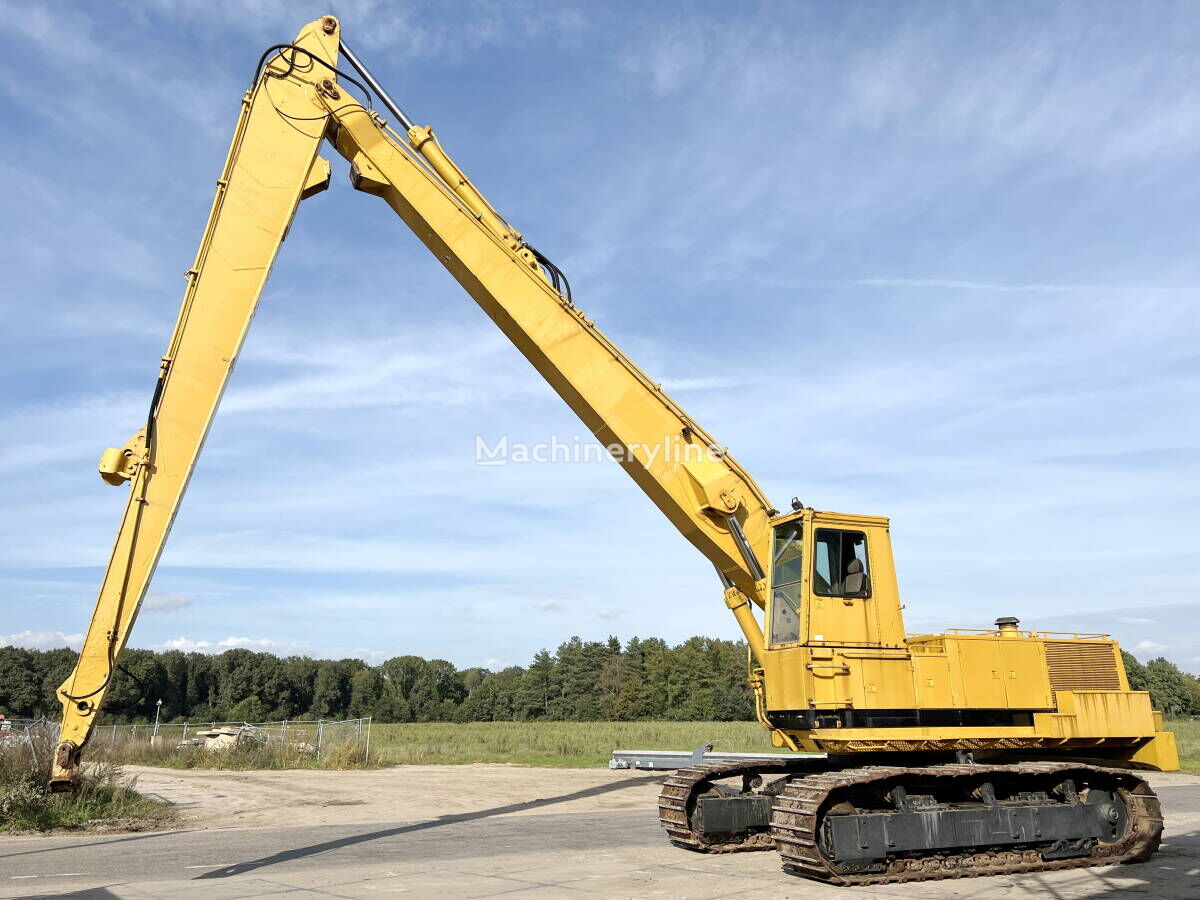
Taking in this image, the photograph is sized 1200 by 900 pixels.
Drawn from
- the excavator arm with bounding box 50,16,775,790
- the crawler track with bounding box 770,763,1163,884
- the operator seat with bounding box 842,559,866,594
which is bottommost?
the crawler track with bounding box 770,763,1163,884

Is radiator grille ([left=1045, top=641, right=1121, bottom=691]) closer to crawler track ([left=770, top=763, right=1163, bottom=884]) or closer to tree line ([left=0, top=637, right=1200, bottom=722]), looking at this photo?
crawler track ([left=770, top=763, right=1163, bottom=884])

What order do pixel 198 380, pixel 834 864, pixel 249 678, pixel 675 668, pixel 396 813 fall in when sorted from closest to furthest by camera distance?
pixel 834 864 < pixel 198 380 < pixel 396 813 < pixel 675 668 < pixel 249 678

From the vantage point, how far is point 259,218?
374 inches

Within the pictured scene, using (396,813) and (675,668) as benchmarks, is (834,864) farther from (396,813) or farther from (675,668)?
(675,668)

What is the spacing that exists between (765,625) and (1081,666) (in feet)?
12.4

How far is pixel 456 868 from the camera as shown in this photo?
9.26 m

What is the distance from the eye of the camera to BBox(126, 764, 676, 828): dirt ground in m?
15.0

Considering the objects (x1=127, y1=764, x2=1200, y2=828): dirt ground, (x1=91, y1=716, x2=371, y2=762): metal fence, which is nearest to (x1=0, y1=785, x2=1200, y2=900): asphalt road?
(x1=127, y1=764, x2=1200, y2=828): dirt ground

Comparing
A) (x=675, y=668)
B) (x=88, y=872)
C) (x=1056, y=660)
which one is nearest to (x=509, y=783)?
(x=88, y=872)

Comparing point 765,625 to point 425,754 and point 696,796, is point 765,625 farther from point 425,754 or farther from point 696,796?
point 425,754

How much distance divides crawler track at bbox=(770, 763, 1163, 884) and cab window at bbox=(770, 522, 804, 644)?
1.53m

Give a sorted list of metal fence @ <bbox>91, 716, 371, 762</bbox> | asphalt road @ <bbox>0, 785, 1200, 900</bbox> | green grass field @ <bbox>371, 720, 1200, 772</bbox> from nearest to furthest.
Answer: asphalt road @ <bbox>0, 785, 1200, 900</bbox> < metal fence @ <bbox>91, 716, 371, 762</bbox> < green grass field @ <bbox>371, 720, 1200, 772</bbox>

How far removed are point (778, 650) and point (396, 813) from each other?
8.82 m

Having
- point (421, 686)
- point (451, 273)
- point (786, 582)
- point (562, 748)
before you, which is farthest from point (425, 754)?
point (421, 686)
